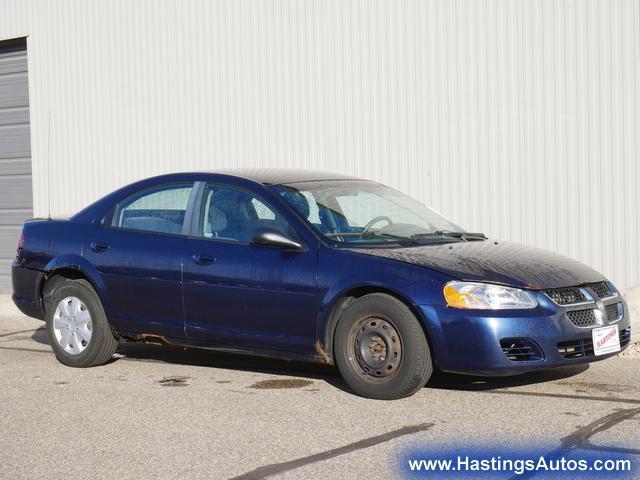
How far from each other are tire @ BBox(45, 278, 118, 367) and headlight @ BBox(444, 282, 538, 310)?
296 centimetres

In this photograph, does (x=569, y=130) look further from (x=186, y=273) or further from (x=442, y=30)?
(x=186, y=273)

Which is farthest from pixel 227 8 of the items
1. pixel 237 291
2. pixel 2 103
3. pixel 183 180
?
pixel 237 291

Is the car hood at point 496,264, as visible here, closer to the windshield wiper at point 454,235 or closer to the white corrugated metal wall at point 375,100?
the windshield wiper at point 454,235

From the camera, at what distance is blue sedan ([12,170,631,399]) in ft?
22.8

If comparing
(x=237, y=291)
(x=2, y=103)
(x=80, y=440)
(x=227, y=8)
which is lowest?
(x=80, y=440)

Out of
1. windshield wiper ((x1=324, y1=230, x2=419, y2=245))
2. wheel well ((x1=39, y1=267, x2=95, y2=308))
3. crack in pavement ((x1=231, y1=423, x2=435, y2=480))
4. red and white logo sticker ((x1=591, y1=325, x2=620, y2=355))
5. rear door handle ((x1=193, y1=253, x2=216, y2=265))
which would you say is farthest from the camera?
wheel well ((x1=39, y1=267, x2=95, y2=308))

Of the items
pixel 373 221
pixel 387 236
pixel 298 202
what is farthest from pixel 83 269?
pixel 387 236

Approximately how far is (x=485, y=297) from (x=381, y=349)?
2.46 feet

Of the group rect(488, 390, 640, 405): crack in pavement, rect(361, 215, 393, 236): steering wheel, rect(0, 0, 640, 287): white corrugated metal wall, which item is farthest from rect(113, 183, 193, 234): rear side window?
rect(0, 0, 640, 287): white corrugated metal wall

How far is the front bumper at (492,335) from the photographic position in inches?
270

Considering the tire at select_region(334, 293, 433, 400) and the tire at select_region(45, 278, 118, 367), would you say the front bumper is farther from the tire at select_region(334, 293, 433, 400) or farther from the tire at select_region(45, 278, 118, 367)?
the tire at select_region(45, 278, 118, 367)

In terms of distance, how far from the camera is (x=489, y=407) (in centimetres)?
688

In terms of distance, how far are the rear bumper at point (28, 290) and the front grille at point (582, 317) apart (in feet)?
13.9

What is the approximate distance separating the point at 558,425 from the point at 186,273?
2.96 metres
